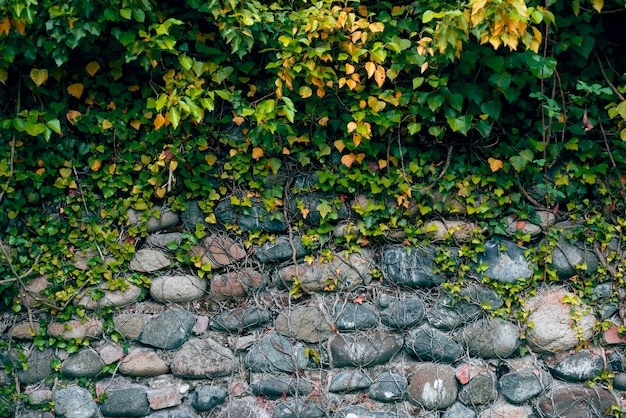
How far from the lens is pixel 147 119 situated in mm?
3014

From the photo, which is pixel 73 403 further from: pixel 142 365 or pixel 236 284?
pixel 236 284

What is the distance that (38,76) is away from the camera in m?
2.90

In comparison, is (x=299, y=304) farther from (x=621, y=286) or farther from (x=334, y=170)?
(x=621, y=286)

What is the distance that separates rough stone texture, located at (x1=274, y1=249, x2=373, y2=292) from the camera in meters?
3.08

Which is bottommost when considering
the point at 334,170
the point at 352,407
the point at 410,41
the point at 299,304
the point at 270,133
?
the point at 352,407

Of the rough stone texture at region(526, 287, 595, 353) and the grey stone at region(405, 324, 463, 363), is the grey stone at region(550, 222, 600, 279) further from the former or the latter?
the grey stone at region(405, 324, 463, 363)

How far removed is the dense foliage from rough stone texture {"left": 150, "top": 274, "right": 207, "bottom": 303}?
11cm

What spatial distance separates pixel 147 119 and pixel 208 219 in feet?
1.98

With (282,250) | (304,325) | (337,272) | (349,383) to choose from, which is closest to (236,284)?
(282,250)

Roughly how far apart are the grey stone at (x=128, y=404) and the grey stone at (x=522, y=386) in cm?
187

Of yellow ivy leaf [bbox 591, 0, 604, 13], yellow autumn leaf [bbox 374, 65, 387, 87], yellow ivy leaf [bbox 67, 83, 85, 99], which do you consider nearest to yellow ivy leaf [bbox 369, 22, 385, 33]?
yellow autumn leaf [bbox 374, 65, 387, 87]

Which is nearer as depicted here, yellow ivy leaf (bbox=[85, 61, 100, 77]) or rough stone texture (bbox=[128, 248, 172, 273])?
yellow ivy leaf (bbox=[85, 61, 100, 77])

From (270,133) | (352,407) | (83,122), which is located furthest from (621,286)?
(83,122)

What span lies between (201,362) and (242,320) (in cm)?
30
